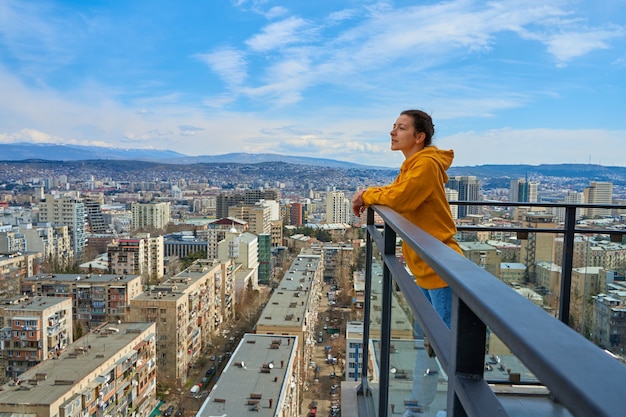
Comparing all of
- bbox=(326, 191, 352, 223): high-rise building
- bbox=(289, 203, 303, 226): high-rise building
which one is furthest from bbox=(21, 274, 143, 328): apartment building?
bbox=(326, 191, 352, 223): high-rise building

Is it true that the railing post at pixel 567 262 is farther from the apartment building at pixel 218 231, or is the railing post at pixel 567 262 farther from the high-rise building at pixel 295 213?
the high-rise building at pixel 295 213

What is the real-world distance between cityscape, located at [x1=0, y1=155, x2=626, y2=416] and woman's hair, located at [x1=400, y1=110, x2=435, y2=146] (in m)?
0.15

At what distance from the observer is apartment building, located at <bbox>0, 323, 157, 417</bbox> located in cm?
622

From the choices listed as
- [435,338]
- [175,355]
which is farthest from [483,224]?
[175,355]

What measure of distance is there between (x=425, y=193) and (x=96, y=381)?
7.14m

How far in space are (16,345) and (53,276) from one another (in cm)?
445

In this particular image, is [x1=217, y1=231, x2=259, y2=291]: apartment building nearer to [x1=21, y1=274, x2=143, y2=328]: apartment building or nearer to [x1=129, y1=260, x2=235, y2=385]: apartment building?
[x1=129, y1=260, x2=235, y2=385]: apartment building

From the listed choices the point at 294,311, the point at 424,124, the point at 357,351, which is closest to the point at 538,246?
the point at 424,124

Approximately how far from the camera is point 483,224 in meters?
1.75

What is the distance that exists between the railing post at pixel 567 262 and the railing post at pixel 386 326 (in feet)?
2.09

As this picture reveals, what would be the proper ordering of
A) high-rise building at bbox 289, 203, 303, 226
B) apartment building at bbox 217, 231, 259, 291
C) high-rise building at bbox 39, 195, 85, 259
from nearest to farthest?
apartment building at bbox 217, 231, 259, 291
high-rise building at bbox 39, 195, 85, 259
high-rise building at bbox 289, 203, 303, 226

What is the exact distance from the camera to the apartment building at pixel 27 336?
970cm

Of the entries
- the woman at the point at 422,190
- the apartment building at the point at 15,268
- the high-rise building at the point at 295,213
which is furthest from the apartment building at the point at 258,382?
the high-rise building at the point at 295,213

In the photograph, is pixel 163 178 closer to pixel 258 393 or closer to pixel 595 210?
pixel 258 393
